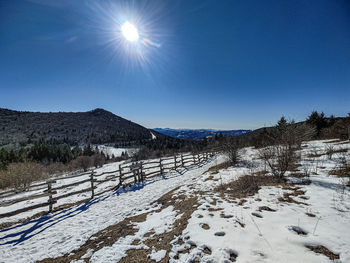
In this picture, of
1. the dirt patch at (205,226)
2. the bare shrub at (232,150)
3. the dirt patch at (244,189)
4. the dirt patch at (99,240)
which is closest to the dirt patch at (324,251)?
the dirt patch at (205,226)

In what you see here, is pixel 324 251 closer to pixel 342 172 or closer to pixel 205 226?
pixel 205 226

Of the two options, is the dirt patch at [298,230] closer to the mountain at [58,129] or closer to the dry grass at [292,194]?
the dry grass at [292,194]

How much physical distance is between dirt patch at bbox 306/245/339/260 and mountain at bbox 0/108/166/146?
103854 millimetres

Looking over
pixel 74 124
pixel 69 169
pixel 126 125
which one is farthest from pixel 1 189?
pixel 126 125

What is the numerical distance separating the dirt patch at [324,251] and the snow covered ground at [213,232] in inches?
2.3

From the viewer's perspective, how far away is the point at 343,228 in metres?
2.81

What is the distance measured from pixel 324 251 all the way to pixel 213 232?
1.91 meters

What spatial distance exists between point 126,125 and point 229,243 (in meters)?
162

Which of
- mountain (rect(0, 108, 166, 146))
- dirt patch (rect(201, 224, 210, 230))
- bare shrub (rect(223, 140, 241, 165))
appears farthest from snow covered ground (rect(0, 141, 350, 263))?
mountain (rect(0, 108, 166, 146))

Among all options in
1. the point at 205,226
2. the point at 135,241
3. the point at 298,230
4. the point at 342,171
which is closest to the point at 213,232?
the point at 205,226

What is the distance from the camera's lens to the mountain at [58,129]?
9018 cm

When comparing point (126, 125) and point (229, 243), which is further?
point (126, 125)

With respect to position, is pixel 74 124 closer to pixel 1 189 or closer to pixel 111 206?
pixel 1 189

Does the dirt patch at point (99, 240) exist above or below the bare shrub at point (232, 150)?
below
